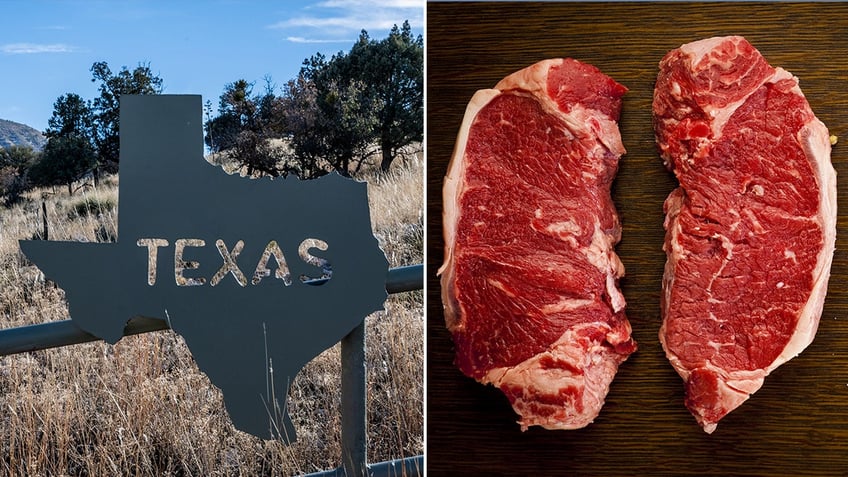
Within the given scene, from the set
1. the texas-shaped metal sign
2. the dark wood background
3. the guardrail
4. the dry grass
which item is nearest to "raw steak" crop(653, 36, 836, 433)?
the dark wood background

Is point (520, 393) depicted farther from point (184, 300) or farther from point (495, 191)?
point (184, 300)

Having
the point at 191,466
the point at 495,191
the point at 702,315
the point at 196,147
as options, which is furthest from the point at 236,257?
the point at 191,466

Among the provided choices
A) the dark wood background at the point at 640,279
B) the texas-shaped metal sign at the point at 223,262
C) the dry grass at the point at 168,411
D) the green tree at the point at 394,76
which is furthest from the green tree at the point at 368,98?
the texas-shaped metal sign at the point at 223,262

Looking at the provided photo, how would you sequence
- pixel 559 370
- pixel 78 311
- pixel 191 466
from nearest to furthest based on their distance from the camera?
1. pixel 78 311
2. pixel 559 370
3. pixel 191 466

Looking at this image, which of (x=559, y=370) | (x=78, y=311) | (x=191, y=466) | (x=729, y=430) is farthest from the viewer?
(x=191, y=466)

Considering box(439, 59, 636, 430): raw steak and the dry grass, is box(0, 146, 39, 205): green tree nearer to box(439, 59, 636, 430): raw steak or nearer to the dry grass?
the dry grass
